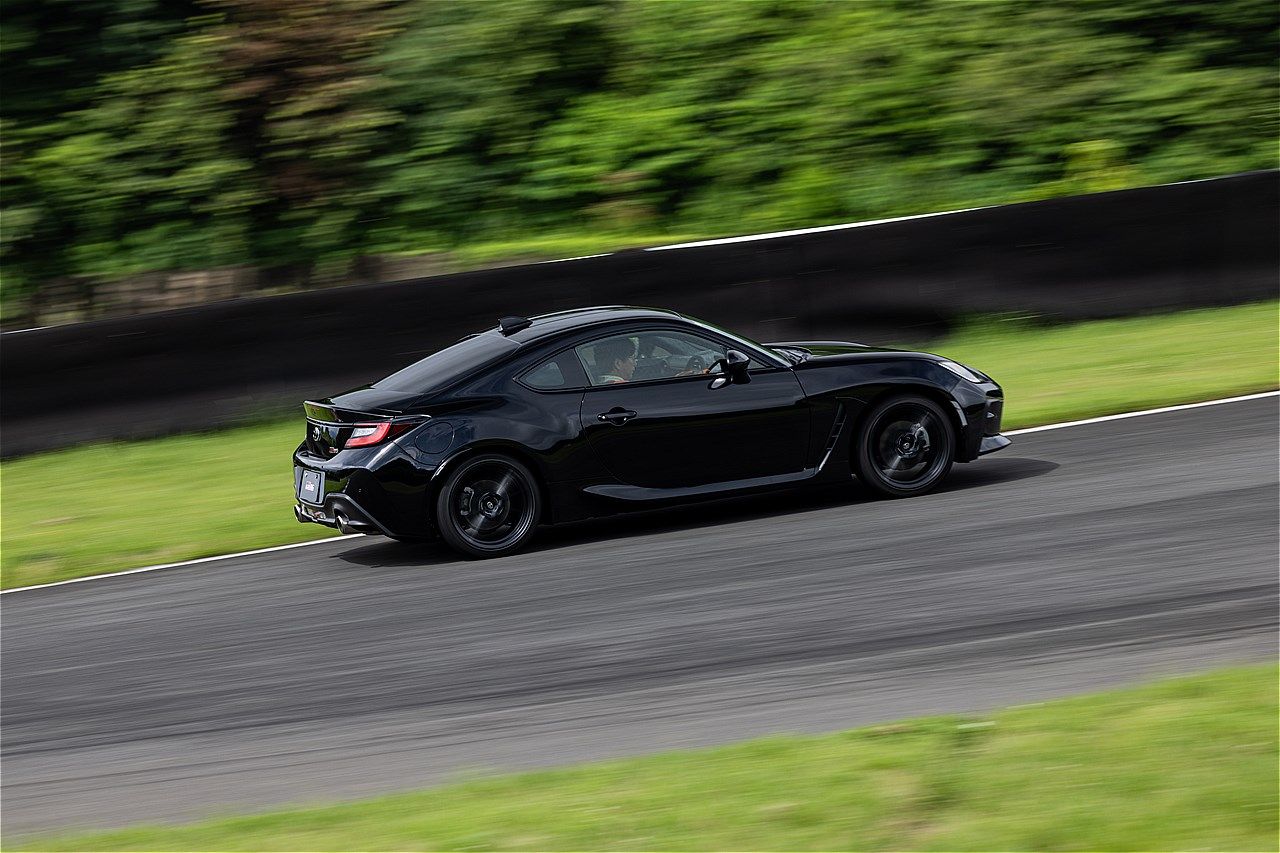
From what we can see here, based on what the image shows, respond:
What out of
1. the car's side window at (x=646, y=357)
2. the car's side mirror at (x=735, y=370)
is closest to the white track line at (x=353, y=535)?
the car's side window at (x=646, y=357)

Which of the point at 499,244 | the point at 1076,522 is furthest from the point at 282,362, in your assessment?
the point at 1076,522

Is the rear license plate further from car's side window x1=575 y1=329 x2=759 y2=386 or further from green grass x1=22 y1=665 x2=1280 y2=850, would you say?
green grass x1=22 y1=665 x2=1280 y2=850

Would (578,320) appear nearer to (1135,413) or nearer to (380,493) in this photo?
(380,493)

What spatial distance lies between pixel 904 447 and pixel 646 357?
1.74 metres

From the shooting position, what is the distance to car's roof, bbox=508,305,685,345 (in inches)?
356

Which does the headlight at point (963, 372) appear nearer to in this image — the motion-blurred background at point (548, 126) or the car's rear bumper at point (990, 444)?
the car's rear bumper at point (990, 444)

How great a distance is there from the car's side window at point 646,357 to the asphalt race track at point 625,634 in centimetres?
99

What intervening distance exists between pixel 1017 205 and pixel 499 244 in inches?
307

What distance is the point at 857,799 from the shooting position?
4535mm

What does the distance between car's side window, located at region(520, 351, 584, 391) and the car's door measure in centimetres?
8

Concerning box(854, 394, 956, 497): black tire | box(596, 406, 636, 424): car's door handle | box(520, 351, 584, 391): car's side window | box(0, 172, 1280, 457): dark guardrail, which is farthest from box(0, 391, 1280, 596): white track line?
box(0, 172, 1280, 457): dark guardrail

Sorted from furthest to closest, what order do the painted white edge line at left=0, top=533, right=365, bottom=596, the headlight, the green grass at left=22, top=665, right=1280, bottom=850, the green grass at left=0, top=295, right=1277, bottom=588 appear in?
the green grass at left=0, top=295, right=1277, bottom=588
the painted white edge line at left=0, top=533, right=365, bottom=596
the headlight
the green grass at left=22, top=665, right=1280, bottom=850

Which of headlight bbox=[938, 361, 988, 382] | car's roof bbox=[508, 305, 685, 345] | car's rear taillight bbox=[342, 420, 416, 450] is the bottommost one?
car's rear taillight bbox=[342, 420, 416, 450]

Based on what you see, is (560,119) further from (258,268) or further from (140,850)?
(140,850)
